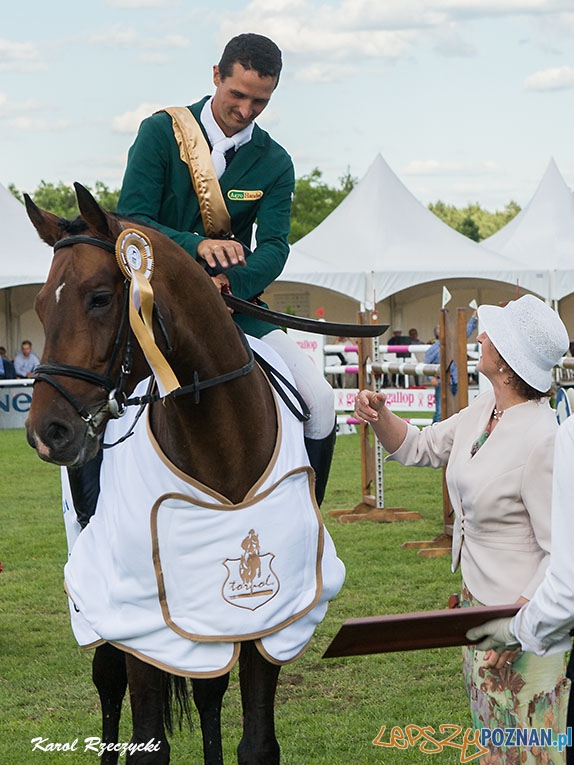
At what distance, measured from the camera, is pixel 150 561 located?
356 centimetres

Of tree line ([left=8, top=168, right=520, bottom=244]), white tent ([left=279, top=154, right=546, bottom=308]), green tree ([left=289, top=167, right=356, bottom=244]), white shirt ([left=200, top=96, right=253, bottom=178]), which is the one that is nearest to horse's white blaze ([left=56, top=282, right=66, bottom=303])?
white shirt ([left=200, top=96, right=253, bottom=178])

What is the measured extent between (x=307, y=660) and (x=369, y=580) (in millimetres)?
1862

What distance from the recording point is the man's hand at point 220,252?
3729mm

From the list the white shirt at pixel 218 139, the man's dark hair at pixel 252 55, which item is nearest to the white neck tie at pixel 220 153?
the white shirt at pixel 218 139

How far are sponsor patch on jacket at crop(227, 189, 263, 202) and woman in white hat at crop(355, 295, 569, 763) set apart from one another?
1.04 m

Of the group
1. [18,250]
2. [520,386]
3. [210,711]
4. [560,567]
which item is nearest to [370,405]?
[520,386]

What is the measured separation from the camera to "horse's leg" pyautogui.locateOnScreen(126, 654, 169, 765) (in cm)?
366

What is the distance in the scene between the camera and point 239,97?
13.0ft

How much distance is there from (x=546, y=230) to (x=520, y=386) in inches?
1062

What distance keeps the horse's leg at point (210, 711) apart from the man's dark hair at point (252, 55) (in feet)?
7.57

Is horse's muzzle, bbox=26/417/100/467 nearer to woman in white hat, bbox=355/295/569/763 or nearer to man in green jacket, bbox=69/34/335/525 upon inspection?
man in green jacket, bbox=69/34/335/525

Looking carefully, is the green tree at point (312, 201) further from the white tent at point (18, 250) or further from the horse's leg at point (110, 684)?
the horse's leg at point (110, 684)

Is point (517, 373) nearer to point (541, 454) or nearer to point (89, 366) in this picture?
point (541, 454)

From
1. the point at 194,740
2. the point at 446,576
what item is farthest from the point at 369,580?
the point at 194,740
